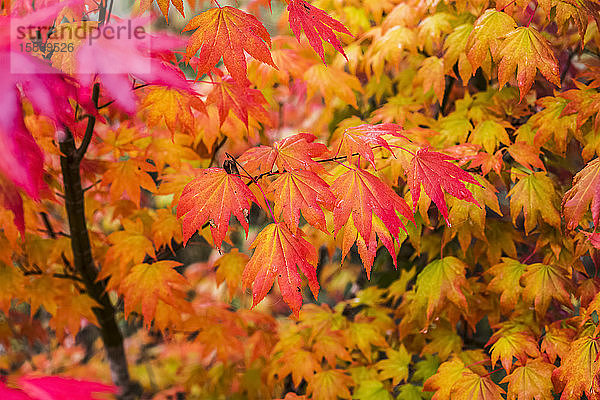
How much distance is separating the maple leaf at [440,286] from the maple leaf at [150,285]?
0.73m

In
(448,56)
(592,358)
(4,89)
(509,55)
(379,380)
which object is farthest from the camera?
(379,380)

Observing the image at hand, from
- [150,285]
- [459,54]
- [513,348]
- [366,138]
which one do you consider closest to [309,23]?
[366,138]

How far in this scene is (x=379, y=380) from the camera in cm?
160

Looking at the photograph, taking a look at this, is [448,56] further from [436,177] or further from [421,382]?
[421,382]

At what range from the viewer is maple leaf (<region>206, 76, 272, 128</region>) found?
4.53 feet

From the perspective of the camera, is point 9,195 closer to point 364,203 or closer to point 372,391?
point 364,203

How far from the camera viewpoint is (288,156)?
1.13 m

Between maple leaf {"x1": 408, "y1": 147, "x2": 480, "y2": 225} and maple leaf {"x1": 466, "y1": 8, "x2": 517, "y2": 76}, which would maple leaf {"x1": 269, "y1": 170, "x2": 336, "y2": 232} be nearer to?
maple leaf {"x1": 408, "y1": 147, "x2": 480, "y2": 225}

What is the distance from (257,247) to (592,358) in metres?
0.81

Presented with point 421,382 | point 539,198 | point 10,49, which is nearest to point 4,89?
point 10,49

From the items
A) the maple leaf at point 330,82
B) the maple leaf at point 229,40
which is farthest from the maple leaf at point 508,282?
the maple leaf at point 229,40

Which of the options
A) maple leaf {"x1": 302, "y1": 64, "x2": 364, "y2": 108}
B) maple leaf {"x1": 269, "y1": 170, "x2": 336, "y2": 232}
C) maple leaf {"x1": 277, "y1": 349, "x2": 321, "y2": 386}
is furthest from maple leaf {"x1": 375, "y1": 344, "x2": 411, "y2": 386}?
maple leaf {"x1": 302, "y1": 64, "x2": 364, "y2": 108}

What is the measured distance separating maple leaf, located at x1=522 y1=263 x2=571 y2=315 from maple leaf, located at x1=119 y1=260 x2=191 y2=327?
0.99m

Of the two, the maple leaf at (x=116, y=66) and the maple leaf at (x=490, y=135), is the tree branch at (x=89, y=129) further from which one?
the maple leaf at (x=490, y=135)
